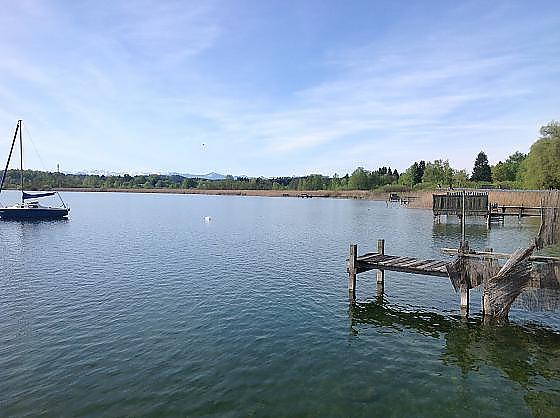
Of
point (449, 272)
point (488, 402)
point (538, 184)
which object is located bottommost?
point (488, 402)

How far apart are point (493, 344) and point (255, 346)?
30.3 ft

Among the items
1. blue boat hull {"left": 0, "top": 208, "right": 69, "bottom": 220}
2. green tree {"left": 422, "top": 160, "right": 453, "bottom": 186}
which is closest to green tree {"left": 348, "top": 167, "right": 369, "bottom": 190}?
green tree {"left": 422, "top": 160, "right": 453, "bottom": 186}

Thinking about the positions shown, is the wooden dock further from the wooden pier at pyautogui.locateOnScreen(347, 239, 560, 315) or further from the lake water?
the lake water

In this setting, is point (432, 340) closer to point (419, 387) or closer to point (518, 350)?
point (518, 350)

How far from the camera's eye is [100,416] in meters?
10.5

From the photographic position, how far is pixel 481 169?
146 m

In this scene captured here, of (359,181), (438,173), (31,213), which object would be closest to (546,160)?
(438,173)

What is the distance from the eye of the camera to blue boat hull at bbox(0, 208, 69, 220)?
6219cm

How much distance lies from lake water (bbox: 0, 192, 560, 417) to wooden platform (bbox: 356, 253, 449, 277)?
74.5 inches

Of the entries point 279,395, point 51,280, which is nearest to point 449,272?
point 279,395

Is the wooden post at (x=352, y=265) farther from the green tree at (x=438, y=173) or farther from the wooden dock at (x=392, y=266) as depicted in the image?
the green tree at (x=438, y=173)

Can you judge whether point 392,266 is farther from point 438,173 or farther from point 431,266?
point 438,173

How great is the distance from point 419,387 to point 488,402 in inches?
74.9

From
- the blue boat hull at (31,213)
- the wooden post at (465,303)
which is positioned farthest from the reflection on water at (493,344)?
the blue boat hull at (31,213)
